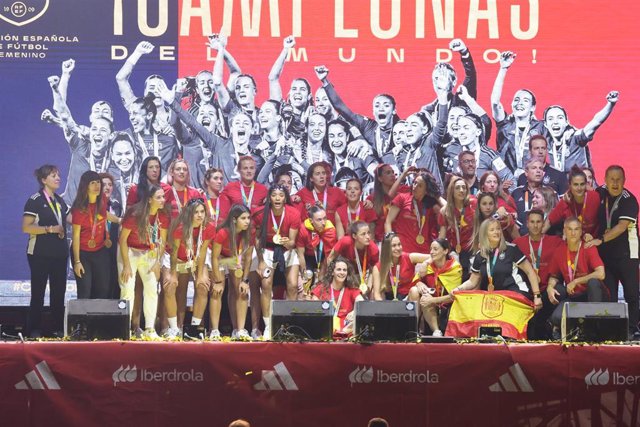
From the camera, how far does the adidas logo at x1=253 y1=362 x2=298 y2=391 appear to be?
8.62m

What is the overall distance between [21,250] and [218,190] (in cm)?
209

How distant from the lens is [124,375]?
8.61 meters

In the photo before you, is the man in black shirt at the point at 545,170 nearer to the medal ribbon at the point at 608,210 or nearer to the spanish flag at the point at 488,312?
the medal ribbon at the point at 608,210

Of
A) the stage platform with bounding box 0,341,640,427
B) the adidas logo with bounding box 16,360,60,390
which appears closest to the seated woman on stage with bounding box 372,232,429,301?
the stage platform with bounding box 0,341,640,427

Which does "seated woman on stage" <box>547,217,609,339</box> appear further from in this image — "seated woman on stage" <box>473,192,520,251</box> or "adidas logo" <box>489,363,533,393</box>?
"adidas logo" <box>489,363,533,393</box>

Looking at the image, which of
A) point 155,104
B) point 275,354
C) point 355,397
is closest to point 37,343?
point 275,354

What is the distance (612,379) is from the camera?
8672mm

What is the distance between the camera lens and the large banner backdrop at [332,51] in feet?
40.6

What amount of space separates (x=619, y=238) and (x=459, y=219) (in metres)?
1.64

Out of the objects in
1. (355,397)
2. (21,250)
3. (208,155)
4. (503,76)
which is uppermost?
(503,76)

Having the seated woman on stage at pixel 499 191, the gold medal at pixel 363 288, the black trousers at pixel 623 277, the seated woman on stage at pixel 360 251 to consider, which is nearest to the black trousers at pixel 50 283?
the seated woman on stage at pixel 360 251

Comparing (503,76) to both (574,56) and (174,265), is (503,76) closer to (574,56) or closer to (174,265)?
(574,56)

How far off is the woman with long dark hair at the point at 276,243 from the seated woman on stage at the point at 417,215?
1024 millimetres

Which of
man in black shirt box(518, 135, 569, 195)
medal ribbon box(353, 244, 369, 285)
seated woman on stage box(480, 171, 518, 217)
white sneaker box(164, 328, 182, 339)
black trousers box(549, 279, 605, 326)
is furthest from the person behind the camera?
man in black shirt box(518, 135, 569, 195)
